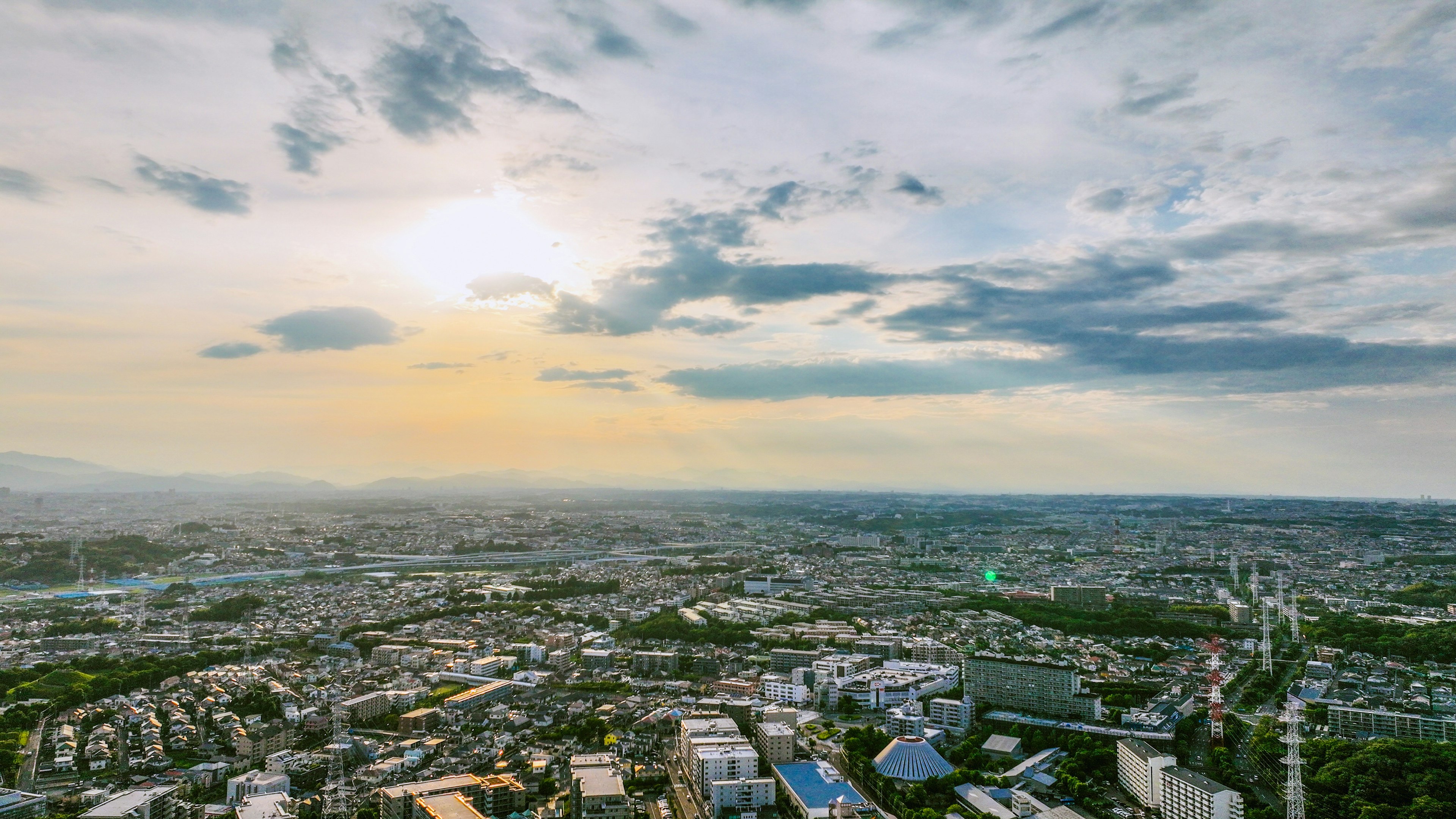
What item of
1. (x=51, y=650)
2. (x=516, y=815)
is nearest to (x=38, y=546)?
A: (x=51, y=650)

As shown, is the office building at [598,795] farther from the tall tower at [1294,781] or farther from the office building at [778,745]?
the tall tower at [1294,781]

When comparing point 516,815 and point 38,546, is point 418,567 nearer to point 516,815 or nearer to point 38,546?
point 38,546

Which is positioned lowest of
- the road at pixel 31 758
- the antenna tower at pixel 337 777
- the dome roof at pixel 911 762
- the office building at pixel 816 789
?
the road at pixel 31 758

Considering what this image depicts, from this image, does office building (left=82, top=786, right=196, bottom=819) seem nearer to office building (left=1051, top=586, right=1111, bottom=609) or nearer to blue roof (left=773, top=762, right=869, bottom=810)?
blue roof (left=773, top=762, right=869, bottom=810)

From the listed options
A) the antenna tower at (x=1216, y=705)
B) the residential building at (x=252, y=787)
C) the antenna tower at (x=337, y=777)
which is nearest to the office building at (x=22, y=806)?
the residential building at (x=252, y=787)

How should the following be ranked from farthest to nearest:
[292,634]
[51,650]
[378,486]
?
[378,486] → [292,634] → [51,650]

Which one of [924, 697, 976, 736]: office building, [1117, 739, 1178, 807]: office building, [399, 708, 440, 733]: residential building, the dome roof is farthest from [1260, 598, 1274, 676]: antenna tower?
[399, 708, 440, 733]: residential building

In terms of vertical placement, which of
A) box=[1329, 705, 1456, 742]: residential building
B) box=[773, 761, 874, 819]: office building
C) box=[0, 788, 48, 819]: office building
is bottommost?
box=[0, 788, 48, 819]: office building
